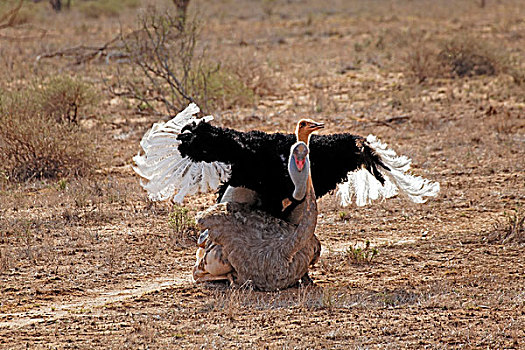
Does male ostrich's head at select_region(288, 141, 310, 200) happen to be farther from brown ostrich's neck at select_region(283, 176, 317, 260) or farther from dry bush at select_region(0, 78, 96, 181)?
dry bush at select_region(0, 78, 96, 181)

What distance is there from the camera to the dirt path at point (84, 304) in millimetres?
5297

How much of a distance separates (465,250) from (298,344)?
8.67 feet

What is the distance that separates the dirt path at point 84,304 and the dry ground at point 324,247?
0.02 meters

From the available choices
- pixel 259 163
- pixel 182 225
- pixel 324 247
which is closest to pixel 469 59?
pixel 324 247

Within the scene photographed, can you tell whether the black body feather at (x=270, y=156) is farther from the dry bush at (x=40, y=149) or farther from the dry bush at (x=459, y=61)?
the dry bush at (x=459, y=61)

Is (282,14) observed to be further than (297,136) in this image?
Yes

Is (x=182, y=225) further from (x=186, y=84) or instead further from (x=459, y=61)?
(x=459, y=61)

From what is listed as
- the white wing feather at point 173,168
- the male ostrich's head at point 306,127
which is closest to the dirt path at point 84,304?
the white wing feather at point 173,168

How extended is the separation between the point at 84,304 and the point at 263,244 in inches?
56.9

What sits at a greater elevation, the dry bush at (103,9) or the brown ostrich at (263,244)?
the dry bush at (103,9)

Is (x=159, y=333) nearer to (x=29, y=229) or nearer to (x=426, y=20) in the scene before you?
(x=29, y=229)

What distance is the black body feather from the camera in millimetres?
5965

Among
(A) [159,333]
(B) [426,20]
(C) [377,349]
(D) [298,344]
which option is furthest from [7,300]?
(B) [426,20]

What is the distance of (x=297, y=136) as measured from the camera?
5957 millimetres
